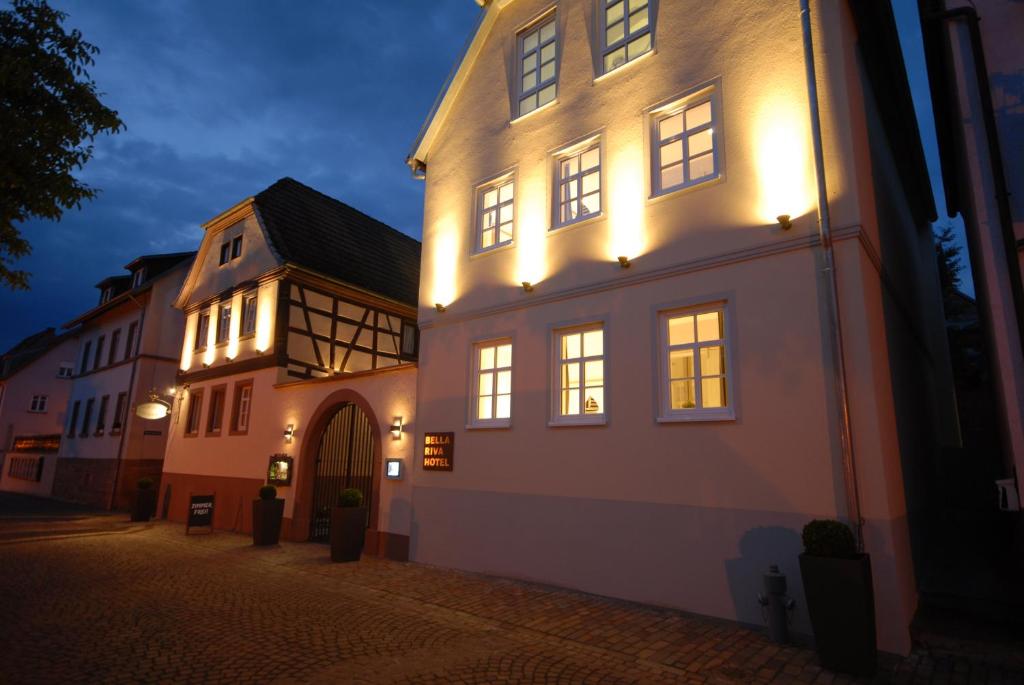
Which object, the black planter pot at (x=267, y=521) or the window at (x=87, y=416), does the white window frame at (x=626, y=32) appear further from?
the window at (x=87, y=416)

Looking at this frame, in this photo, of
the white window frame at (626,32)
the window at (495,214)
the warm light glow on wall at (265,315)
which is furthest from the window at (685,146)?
the warm light glow on wall at (265,315)

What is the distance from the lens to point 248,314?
56.1ft

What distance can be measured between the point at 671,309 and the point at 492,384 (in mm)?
3665

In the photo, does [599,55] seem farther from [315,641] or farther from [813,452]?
[315,641]

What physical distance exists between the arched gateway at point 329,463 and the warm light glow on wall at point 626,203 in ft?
24.7

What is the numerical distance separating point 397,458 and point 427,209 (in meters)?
5.40

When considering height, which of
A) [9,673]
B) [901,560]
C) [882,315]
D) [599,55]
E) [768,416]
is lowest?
[9,673]

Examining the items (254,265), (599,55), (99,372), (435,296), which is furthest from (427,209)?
(99,372)

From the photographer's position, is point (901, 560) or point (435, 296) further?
point (435, 296)

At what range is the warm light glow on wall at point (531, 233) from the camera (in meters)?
10.1

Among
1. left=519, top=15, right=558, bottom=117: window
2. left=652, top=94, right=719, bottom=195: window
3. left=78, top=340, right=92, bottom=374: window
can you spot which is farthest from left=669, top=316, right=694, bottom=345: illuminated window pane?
Answer: left=78, top=340, right=92, bottom=374: window

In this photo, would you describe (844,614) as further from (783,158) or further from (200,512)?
(200,512)

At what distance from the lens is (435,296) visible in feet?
38.9

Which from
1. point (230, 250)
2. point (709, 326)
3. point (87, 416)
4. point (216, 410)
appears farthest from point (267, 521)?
point (87, 416)
